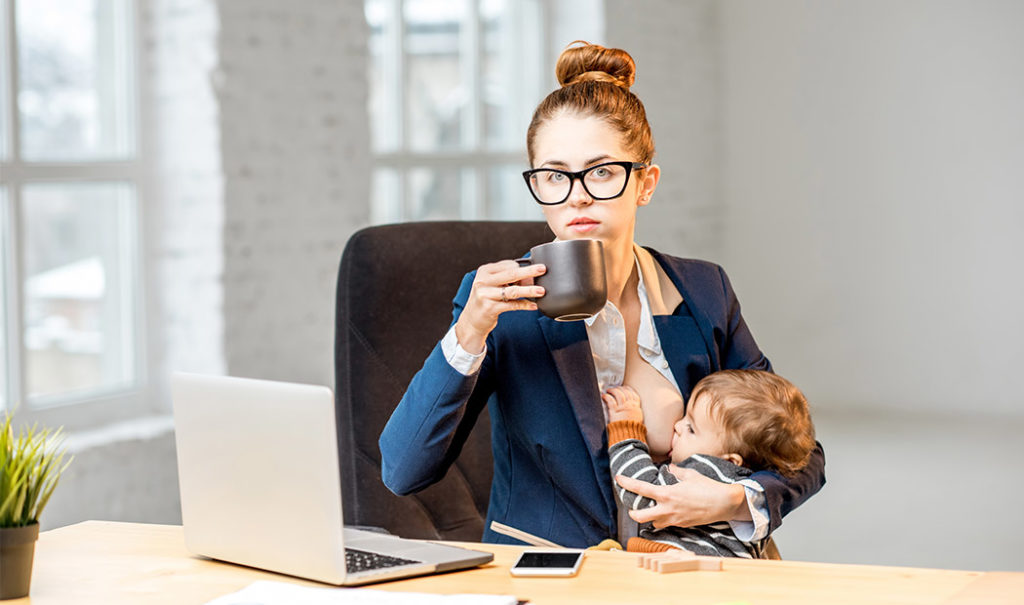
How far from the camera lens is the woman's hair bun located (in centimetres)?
185

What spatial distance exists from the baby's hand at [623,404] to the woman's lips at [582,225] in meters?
0.26

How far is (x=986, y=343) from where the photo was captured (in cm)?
608

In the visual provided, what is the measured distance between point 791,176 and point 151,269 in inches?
158

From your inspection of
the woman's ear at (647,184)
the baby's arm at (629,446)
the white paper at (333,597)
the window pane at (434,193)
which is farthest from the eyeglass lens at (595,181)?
the window pane at (434,193)

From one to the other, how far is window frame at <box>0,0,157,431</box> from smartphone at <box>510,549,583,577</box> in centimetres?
219

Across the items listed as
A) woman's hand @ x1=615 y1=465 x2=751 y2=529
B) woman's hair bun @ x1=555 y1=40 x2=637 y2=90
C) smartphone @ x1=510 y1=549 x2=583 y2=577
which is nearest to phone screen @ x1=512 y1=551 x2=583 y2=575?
smartphone @ x1=510 y1=549 x2=583 y2=577

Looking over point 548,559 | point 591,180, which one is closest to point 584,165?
point 591,180

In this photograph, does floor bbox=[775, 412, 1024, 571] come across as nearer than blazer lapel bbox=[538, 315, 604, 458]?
No

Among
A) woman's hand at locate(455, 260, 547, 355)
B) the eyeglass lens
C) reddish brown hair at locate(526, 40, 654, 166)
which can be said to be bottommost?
woman's hand at locate(455, 260, 547, 355)

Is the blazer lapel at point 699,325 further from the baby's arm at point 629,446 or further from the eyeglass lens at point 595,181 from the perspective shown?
the eyeglass lens at point 595,181

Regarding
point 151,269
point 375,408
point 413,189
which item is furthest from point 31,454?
point 413,189

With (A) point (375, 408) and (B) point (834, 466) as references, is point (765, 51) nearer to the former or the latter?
(B) point (834, 466)

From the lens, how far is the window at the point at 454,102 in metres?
4.76

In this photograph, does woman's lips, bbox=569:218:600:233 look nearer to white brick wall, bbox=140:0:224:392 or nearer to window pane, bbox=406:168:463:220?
white brick wall, bbox=140:0:224:392
